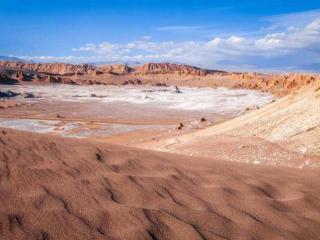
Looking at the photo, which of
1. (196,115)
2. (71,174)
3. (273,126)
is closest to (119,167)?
(71,174)

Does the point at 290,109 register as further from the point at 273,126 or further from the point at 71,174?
the point at 71,174

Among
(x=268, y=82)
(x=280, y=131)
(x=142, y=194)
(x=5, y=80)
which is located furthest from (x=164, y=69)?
(x=142, y=194)

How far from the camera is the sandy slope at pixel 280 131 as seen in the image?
8.45 meters

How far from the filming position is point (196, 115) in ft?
92.7

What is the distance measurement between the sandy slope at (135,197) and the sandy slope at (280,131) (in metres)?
3.50

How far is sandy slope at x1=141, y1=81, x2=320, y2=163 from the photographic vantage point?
8.45 metres

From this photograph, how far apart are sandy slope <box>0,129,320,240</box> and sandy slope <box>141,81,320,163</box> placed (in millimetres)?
3495

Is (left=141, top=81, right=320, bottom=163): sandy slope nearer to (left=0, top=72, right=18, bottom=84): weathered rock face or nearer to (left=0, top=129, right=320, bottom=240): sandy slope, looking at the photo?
(left=0, top=129, right=320, bottom=240): sandy slope

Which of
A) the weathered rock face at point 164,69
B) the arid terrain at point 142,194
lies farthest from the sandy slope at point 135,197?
→ the weathered rock face at point 164,69

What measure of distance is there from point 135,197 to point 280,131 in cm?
653

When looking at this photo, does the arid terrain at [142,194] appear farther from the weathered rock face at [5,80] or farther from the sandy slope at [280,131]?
the weathered rock face at [5,80]

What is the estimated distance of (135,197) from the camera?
3562mm

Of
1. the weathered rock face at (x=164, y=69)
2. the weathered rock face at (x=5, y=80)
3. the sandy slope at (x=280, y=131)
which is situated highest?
the weathered rock face at (x=164, y=69)

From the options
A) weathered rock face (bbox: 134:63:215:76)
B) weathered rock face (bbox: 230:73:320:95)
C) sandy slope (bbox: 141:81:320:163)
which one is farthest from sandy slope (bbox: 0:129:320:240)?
weathered rock face (bbox: 134:63:215:76)
